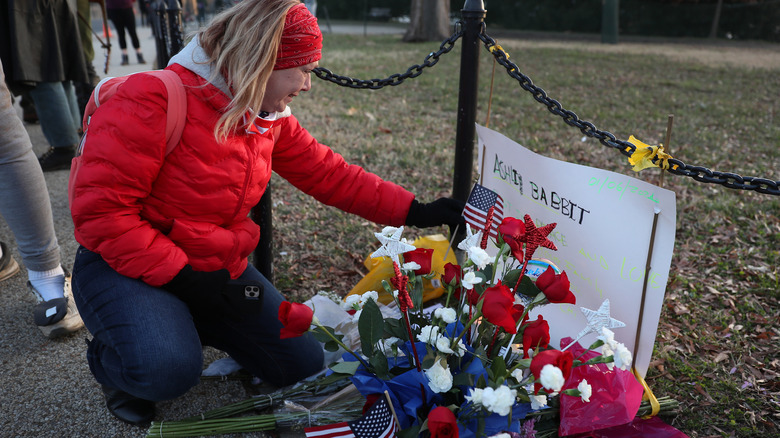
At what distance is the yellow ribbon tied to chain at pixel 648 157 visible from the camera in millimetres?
2012

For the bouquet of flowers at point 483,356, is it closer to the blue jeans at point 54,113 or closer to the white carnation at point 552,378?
the white carnation at point 552,378

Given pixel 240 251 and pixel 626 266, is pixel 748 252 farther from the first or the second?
pixel 240 251

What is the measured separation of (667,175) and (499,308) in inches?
168

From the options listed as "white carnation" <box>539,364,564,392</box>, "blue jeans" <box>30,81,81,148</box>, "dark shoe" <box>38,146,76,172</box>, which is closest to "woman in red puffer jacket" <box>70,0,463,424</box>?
"white carnation" <box>539,364,564,392</box>

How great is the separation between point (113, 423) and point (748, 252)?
347cm

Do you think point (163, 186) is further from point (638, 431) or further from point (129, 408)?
point (638, 431)

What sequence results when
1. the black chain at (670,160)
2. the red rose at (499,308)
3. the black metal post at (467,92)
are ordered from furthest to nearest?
the black metal post at (467,92) → the black chain at (670,160) → the red rose at (499,308)

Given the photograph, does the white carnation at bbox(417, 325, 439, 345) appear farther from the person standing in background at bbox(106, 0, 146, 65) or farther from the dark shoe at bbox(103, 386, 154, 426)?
the person standing in background at bbox(106, 0, 146, 65)

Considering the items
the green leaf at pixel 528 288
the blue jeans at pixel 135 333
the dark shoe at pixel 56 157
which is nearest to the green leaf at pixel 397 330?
the green leaf at pixel 528 288

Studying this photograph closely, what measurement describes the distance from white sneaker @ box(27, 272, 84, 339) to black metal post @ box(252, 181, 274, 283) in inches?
31.3

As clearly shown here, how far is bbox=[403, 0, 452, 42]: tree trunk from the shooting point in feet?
51.3

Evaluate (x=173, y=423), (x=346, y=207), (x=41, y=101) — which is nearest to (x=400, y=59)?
(x=41, y=101)

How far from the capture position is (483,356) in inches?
69.2

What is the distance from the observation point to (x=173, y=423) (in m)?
2.09
